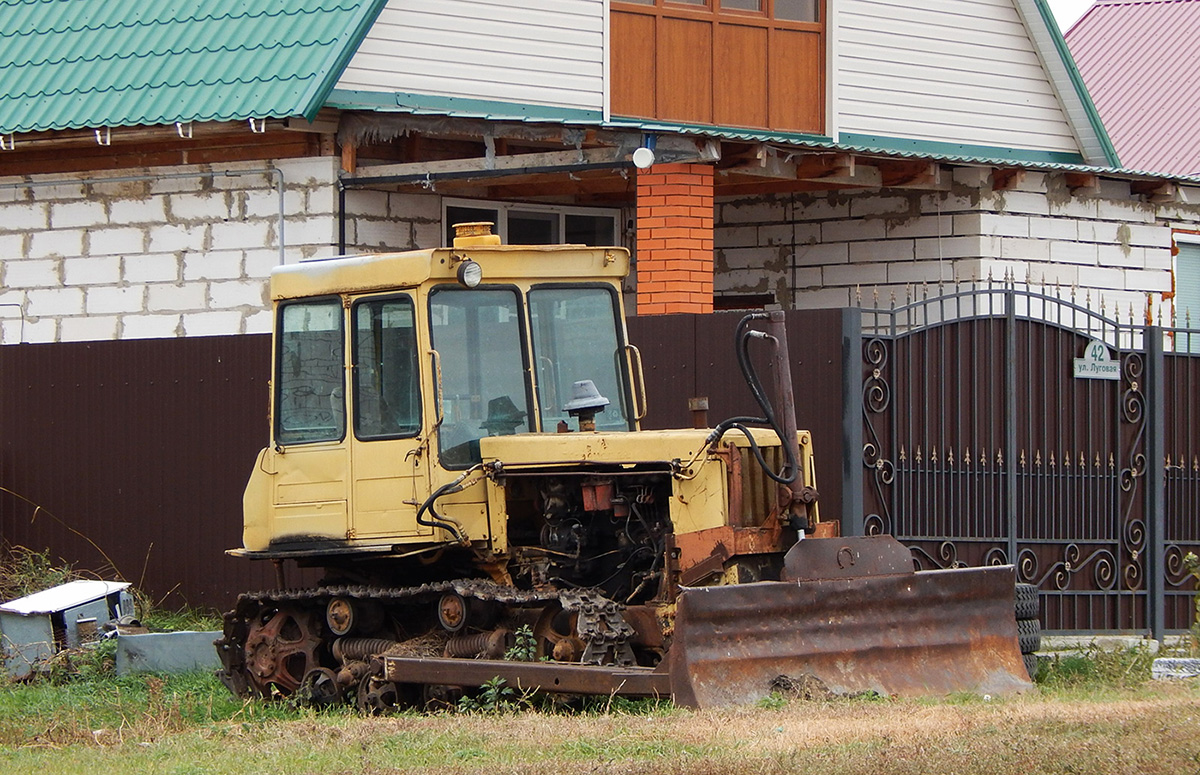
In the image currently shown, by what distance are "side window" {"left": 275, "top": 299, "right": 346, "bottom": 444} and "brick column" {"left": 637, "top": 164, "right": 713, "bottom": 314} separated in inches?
198

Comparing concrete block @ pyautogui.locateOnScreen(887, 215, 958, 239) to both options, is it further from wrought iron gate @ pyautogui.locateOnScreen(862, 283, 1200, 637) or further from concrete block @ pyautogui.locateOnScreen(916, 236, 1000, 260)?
wrought iron gate @ pyautogui.locateOnScreen(862, 283, 1200, 637)

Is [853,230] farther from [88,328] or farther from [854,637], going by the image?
[854,637]

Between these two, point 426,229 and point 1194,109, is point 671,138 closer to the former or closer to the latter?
point 426,229

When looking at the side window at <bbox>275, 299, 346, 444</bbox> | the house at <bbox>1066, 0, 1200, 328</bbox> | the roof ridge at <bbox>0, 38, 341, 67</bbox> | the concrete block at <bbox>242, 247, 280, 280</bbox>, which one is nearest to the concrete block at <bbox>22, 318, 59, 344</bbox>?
the concrete block at <bbox>242, 247, 280, 280</bbox>

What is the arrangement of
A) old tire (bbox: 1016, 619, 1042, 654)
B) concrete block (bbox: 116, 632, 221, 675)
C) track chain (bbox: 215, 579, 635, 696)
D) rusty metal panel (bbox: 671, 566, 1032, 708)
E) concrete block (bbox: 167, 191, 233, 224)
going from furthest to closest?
concrete block (bbox: 167, 191, 233, 224) → concrete block (bbox: 116, 632, 221, 675) → old tire (bbox: 1016, 619, 1042, 654) → track chain (bbox: 215, 579, 635, 696) → rusty metal panel (bbox: 671, 566, 1032, 708)

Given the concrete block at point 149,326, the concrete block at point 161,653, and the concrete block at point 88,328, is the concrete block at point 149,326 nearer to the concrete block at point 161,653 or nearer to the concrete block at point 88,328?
the concrete block at point 88,328

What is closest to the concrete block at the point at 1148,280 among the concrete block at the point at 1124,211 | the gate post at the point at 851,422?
the concrete block at the point at 1124,211

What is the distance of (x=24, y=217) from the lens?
16422mm

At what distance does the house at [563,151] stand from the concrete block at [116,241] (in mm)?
23

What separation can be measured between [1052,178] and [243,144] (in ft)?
25.5

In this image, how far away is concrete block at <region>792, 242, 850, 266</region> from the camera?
17875mm

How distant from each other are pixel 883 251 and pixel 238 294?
635cm

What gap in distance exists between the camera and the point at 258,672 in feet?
33.1

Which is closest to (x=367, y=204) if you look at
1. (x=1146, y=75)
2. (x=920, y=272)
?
(x=920, y=272)
